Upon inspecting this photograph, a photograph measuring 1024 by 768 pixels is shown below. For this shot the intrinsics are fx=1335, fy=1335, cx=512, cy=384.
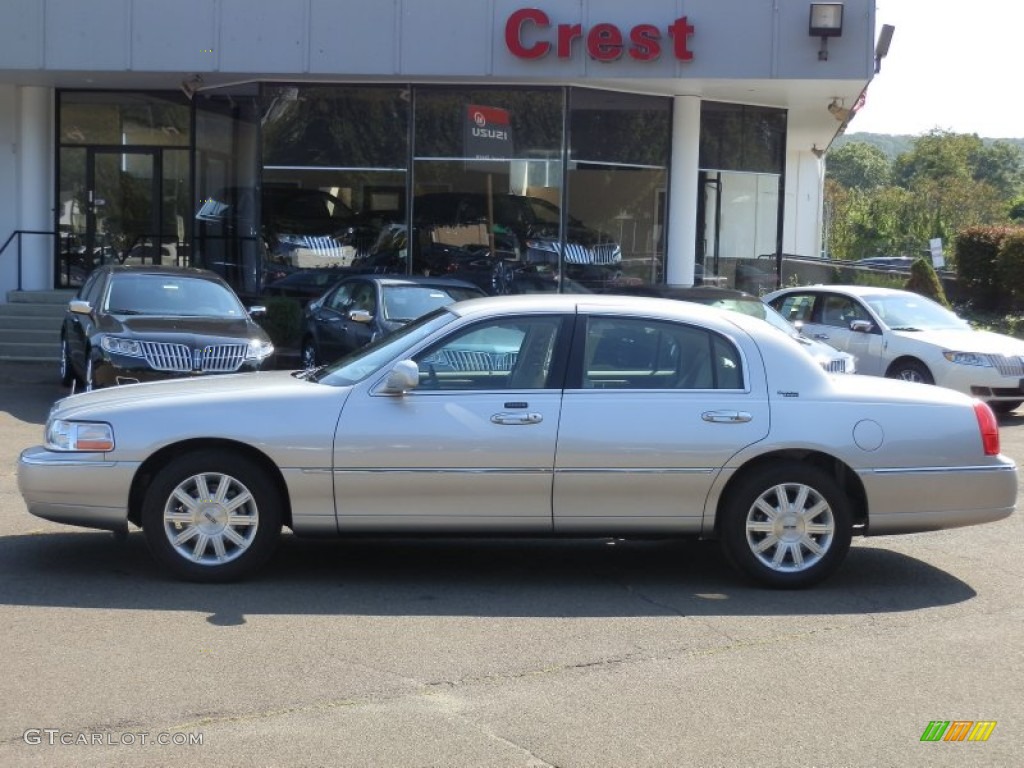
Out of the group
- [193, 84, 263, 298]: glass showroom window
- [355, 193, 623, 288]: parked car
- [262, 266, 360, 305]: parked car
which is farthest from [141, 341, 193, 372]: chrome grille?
[193, 84, 263, 298]: glass showroom window

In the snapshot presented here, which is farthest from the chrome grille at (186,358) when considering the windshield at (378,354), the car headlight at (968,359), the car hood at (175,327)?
the car headlight at (968,359)

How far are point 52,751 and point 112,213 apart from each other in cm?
1920

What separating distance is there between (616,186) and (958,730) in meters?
15.9

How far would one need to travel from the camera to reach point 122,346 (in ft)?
41.9

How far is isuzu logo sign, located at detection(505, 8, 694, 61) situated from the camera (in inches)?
727

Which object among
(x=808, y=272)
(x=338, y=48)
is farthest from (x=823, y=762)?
(x=808, y=272)

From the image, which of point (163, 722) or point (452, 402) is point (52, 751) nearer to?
point (163, 722)

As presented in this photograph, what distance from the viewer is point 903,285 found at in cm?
2722

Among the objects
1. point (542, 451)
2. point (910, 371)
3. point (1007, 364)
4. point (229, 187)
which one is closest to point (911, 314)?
point (910, 371)

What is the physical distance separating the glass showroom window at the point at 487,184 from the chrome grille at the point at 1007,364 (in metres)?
7.24

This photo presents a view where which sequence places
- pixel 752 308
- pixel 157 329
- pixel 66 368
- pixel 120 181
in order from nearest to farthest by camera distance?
pixel 157 329, pixel 752 308, pixel 66 368, pixel 120 181

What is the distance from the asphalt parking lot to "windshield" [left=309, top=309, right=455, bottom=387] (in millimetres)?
1105

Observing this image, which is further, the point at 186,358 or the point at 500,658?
the point at 186,358

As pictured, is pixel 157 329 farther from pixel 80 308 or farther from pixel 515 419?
pixel 515 419
